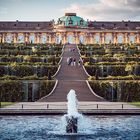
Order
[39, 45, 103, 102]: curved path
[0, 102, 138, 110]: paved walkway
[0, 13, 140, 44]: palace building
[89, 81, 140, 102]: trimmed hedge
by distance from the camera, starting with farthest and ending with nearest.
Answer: [0, 13, 140, 44]: palace building, [89, 81, 140, 102]: trimmed hedge, [39, 45, 103, 102]: curved path, [0, 102, 138, 110]: paved walkway

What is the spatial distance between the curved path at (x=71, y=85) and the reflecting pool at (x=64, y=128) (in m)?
11.3

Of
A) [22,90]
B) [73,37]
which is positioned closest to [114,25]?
[73,37]

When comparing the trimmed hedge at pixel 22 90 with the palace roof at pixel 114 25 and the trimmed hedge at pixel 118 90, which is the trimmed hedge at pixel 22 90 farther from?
the palace roof at pixel 114 25

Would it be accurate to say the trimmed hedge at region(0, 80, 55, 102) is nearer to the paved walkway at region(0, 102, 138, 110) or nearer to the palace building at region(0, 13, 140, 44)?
the paved walkway at region(0, 102, 138, 110)

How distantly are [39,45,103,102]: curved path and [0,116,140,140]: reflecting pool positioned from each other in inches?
443

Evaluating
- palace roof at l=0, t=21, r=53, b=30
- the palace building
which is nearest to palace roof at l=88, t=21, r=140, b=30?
the palace building

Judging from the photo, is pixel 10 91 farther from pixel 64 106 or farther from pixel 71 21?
pixel 71 21

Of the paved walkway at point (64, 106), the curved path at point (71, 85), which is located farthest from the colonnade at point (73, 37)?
the paved walkway at point (64, 106)

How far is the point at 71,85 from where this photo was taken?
6172cm

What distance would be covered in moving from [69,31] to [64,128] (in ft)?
448

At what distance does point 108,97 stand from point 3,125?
2151cm

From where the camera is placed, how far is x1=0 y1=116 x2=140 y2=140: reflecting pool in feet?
119

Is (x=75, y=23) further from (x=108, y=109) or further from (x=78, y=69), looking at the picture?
(x=108, y=109)

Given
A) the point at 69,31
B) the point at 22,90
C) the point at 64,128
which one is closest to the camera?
the point at 64,128
